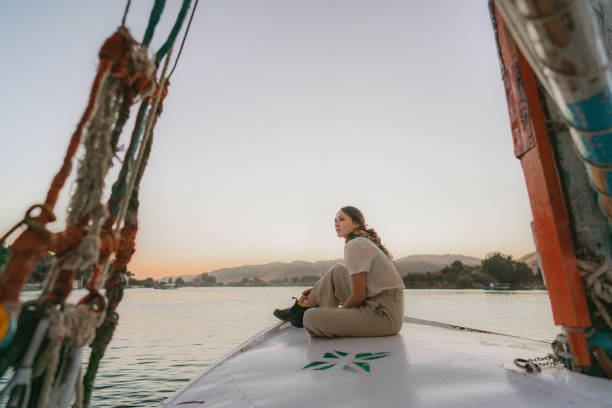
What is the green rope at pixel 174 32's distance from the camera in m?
1.14

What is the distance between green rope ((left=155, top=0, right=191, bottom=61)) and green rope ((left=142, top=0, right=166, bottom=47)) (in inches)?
Result: 2.6

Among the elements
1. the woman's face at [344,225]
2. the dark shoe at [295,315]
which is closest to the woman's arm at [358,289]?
the woman's face at [344,225]

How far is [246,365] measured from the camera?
220 centimetres

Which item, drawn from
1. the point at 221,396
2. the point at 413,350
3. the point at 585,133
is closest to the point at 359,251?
the point at 413,350

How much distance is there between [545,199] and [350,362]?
141 cm

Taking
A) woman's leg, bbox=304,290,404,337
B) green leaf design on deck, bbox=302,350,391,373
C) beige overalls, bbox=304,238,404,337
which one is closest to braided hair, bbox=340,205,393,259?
beige overalls, bbox=304,238,404,337

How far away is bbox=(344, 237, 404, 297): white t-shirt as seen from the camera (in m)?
2.74

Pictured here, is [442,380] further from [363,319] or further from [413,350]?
[363,319]

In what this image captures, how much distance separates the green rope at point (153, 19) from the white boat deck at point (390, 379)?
1.41 meters

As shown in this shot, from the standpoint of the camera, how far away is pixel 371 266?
9.19ft

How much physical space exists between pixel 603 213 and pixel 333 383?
1629 mm

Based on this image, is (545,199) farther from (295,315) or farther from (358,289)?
(295,315)

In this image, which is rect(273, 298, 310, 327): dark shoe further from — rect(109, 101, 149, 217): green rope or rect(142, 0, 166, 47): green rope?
rect(142, 0, 166, 47): green rope

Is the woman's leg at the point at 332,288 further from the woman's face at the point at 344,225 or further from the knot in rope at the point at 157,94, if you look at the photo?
the knot in rope at the point at 157,94
